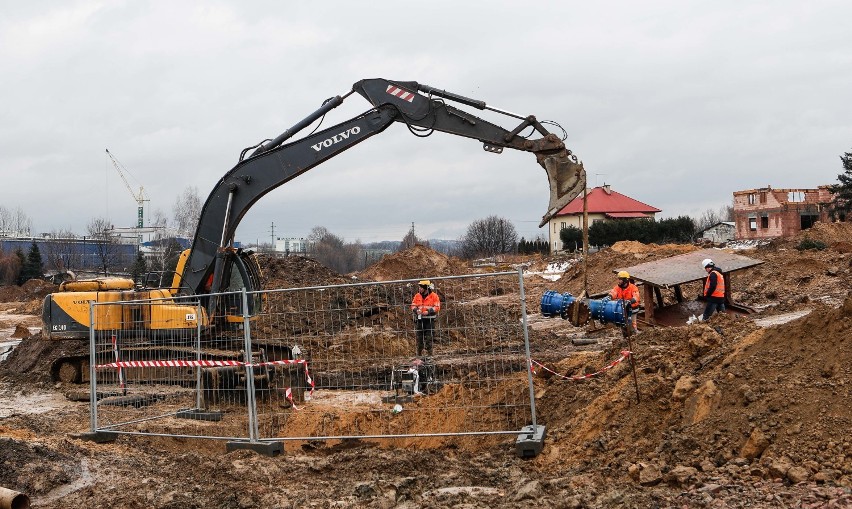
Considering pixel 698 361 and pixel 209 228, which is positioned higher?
pixel 209 228

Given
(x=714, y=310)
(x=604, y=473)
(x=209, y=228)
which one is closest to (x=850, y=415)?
(x=604, y=473)

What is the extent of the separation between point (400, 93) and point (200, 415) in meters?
5.98

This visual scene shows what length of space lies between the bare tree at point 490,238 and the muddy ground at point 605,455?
5705 centimetres

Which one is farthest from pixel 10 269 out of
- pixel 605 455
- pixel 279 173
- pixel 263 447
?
pixel 605 455

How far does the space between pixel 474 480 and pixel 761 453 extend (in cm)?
240

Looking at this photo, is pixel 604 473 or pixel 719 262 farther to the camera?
pixel 719 262

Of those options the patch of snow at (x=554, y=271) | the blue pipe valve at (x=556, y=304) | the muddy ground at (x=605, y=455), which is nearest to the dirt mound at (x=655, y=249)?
the patch of snow at (x=554, y=271)

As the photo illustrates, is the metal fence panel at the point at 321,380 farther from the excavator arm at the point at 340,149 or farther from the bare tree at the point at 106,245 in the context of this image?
the bare tree at the point at 106,245

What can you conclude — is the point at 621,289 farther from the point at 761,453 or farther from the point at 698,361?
the point at 761,453

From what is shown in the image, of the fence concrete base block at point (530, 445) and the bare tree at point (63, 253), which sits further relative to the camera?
the bare tree at point (63, 253)

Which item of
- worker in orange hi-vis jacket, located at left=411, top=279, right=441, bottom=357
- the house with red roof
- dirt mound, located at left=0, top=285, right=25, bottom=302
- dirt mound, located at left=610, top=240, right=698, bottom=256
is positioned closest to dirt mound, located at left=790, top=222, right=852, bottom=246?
dirt mound, located at left=610, top=240, right=698, bottom=256

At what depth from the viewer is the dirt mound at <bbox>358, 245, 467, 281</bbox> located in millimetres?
35062

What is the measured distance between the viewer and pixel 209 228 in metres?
13.7

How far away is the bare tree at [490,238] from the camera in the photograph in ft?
223
